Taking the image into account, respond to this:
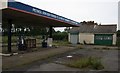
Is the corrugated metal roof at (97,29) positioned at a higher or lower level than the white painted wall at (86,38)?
higher

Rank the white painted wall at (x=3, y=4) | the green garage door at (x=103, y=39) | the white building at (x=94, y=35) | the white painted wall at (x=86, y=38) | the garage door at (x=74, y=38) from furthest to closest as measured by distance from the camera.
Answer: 1. the garage door at (x=74, y=38)
2. the white painted wall at (x=86, y=38)
3. the white building at (x=94, y=35)
4. the green garage door at (x=103, y=39)
5. the white painted wall at (x=3, y=4)

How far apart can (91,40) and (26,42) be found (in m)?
18.8

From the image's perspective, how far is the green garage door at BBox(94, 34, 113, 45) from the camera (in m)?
38.2

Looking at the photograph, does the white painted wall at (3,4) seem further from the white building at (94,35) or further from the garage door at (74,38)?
the garage door at (74,38)

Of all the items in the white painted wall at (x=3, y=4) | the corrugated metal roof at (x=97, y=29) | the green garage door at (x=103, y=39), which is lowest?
the green garage door at (x=103, y=39)

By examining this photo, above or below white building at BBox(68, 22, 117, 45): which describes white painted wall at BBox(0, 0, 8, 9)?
above

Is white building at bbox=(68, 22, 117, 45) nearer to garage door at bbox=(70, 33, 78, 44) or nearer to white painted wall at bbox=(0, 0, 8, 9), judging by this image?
garage door at bbox=(70, 33, 78, 44)

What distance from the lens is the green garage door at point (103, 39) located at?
125ft

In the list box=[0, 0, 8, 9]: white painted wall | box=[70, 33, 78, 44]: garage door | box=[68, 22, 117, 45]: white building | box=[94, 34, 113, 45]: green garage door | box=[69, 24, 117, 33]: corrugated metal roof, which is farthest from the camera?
box=[70, 33, 78, 44]: garage door

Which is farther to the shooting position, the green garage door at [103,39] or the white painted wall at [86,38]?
the white painted wall at [86,38]

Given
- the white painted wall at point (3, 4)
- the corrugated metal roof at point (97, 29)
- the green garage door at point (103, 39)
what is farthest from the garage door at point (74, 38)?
the white painted wall at point (3, 4)

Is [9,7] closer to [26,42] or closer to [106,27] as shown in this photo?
[26,42]

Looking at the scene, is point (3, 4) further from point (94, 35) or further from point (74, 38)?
point (74, 38)

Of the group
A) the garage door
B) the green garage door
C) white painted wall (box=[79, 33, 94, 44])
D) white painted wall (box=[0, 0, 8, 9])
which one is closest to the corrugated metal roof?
white painted wall (box=[79, 33, 94, 44])
